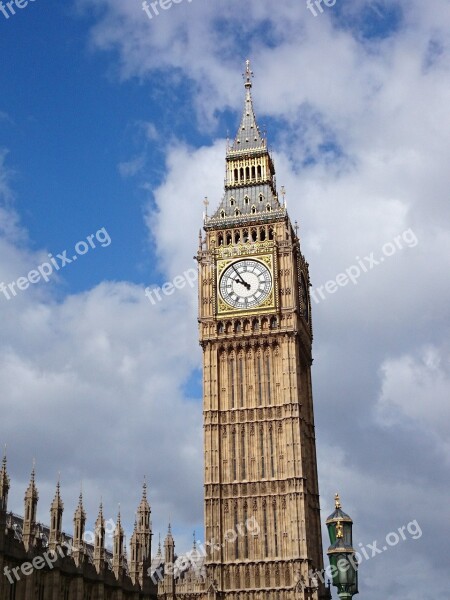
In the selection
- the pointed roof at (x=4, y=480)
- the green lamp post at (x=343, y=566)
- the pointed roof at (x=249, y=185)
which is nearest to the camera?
the green lamp post at (x=343, y=566)

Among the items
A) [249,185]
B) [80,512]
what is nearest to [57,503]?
[80,512]

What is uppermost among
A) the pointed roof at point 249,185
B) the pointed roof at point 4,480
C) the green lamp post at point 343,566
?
the pointed roof at point 249,185

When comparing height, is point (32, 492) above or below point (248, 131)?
below

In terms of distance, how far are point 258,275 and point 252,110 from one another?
22.6 m

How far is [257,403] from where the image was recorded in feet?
268

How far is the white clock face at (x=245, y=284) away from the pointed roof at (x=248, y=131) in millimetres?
15445

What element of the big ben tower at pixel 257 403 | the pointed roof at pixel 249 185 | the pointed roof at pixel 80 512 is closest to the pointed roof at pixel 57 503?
the pointed roof at pixel 80 512

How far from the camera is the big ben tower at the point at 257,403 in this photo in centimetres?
7606

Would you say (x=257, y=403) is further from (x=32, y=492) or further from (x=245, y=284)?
(x=32, y=492)

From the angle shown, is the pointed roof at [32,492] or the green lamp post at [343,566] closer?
the green lamp post at [343,566]

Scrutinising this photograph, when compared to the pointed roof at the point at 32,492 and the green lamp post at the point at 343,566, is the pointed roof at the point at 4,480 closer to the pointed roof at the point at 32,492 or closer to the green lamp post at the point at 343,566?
the pointed roof at the point at 32,492

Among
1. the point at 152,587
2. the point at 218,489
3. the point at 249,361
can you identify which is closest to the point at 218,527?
the point at 218,489

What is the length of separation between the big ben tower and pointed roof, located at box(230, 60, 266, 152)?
4.70m

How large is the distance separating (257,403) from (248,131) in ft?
A: 103
